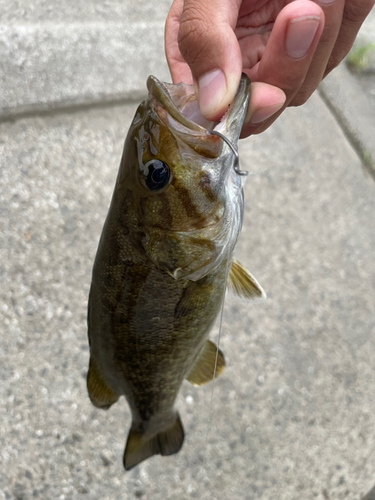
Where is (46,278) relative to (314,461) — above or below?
above

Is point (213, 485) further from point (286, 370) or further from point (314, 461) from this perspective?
point (286, 370)

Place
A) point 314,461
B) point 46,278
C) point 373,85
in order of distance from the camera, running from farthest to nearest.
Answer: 1. point 373,85
2. point 46,278
3. point 314,461

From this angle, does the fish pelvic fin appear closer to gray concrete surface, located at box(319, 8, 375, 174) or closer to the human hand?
the human hand

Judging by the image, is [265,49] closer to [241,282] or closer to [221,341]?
[241,282]

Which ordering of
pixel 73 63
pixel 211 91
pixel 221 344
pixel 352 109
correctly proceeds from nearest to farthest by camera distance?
pixel 211 91, pixel 221 344, pixel 73 63, pixel 352 109

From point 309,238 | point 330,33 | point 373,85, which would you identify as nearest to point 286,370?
point 309,238

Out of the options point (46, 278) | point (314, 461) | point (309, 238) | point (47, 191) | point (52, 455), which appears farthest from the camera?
point (309, 238)

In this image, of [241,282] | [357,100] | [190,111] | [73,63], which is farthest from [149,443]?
[357,100]
